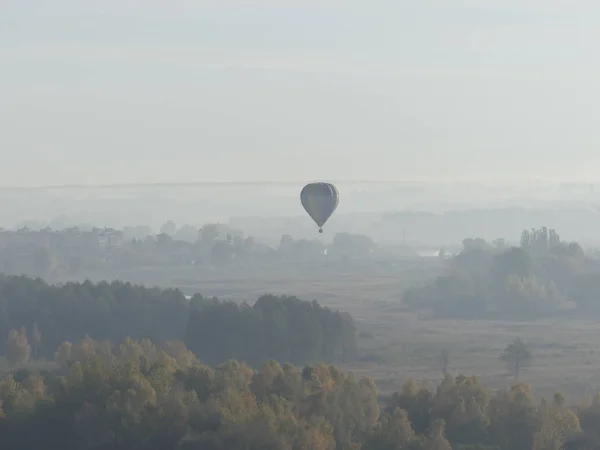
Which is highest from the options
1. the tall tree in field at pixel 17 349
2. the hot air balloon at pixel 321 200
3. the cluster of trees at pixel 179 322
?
the hot air balloon at pixel 321 200

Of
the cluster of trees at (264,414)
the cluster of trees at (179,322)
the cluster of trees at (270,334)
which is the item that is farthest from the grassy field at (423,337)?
the cluster of trees at (264,414)

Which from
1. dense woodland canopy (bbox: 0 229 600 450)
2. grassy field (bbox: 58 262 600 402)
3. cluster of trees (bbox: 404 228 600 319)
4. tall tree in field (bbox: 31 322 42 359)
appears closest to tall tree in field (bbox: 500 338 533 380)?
dense woodland canopy (bbox: 0 229 600 450)

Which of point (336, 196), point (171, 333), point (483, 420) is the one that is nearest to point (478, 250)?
point (336, 196)

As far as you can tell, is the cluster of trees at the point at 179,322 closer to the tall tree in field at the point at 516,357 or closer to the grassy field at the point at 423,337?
the grassy field at the point at 423,337

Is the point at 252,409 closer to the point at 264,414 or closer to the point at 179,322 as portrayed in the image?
the point at 264,414

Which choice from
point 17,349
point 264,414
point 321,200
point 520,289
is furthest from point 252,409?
point 520,289

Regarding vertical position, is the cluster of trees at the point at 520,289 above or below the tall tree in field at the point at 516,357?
above
